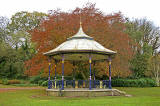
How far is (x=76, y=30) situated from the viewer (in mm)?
21016

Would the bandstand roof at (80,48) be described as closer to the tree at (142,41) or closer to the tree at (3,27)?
the tree at (142,41)

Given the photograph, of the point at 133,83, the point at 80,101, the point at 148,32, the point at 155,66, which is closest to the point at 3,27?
the point at 133,83

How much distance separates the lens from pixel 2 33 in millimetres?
40969

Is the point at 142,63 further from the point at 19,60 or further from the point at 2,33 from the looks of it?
the point at 2,33

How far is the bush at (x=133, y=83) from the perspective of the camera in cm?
3173

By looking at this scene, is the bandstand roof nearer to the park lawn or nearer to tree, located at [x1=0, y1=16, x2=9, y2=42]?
the park lawn

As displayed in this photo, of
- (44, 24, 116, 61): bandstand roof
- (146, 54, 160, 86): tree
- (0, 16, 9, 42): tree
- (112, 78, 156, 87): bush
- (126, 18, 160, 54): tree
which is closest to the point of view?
(44, 24, 116, 61): bandstand roof

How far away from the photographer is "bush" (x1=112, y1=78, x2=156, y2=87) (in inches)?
1249

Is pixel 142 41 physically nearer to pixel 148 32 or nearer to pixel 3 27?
pixel 148 32

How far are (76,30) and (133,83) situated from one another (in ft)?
51.0

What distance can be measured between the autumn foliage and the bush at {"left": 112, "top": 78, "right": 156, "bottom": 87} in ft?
32.8

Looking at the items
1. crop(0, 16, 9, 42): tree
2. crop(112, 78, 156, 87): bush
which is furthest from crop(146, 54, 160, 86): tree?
crop(0, 16, 9, 42): tree

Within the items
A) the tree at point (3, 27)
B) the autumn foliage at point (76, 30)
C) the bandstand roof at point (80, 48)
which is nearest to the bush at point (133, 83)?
the autumn foliage at point (76, 30)

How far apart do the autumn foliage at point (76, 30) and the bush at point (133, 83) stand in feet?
32.8
